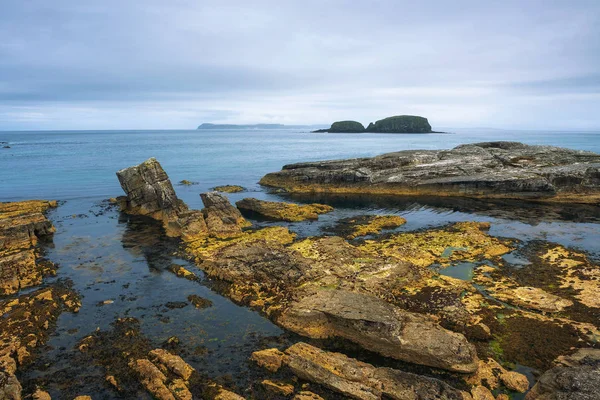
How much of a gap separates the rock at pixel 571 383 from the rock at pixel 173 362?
11.9m

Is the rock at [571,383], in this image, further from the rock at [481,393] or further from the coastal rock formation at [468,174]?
the coastal rock formation at [468,174]

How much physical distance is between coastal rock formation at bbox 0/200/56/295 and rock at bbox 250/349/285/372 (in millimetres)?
15762

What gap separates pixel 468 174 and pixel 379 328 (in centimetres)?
4366

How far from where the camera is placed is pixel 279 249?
2533cm

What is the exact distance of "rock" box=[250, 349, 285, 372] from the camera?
1436 cm

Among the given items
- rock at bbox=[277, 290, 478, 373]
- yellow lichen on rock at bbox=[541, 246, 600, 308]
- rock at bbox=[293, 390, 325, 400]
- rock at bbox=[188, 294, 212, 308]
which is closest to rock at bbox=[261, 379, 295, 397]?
rock at bbox=[293, 390, 325, 400]

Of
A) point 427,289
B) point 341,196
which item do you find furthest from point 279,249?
point 341,196

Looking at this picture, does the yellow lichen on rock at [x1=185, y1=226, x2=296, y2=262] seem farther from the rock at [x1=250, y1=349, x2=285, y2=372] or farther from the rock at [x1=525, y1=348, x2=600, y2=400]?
the rock at [x1=525, y1=348, x2=600, y2=400]

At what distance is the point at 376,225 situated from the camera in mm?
34469

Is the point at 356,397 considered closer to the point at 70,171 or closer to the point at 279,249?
the point at 279,249

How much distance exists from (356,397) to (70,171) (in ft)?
271

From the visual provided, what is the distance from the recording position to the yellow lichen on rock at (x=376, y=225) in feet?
106

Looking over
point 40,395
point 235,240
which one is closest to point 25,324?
point 40,395

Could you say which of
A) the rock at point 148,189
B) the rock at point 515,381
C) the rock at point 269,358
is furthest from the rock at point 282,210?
the rock at point 515,381
